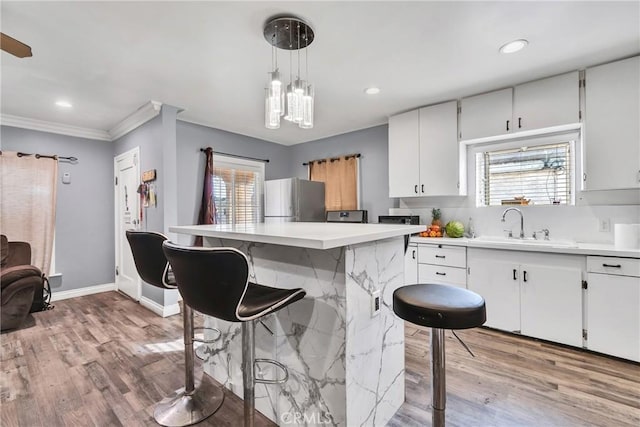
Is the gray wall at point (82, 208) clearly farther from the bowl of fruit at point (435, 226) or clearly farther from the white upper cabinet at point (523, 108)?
the white upper cabinet at point (523, 108)

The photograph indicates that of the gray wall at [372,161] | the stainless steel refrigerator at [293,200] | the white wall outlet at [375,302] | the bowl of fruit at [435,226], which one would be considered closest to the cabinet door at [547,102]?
the bowl of fruit at [435,226]

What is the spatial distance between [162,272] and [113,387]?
0.97 m

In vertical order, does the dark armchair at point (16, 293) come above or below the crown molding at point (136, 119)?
below

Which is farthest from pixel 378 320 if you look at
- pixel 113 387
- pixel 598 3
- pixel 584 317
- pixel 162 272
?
pixel 598 3

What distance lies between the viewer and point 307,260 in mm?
1463

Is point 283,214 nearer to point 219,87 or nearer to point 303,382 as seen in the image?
point 219,87

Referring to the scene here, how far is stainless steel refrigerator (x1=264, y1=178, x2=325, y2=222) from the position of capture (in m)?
4.30

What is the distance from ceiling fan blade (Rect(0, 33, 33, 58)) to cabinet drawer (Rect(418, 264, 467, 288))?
3.70 m

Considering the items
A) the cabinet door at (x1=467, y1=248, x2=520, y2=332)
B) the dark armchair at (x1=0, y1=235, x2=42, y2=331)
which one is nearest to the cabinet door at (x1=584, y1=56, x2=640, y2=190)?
the cabinet door at (x1=467, y1=248, x2=520, y2=332)

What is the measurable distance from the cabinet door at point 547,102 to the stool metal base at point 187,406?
3.42 m

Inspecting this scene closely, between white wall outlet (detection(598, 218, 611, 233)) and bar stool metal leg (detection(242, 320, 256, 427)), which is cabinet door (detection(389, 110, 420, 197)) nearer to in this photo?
white wall outlet (detection(598, 218, 611, 233))

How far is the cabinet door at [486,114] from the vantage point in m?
2.88

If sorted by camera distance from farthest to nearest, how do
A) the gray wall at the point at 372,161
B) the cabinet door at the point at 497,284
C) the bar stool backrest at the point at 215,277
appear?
1. the gray wall at the point at 372,161
2. the cabinet door at the point at 497,284
3. the bar stool backrest at the point at 215,277

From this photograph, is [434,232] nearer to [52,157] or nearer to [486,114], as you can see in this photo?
[486,114]
